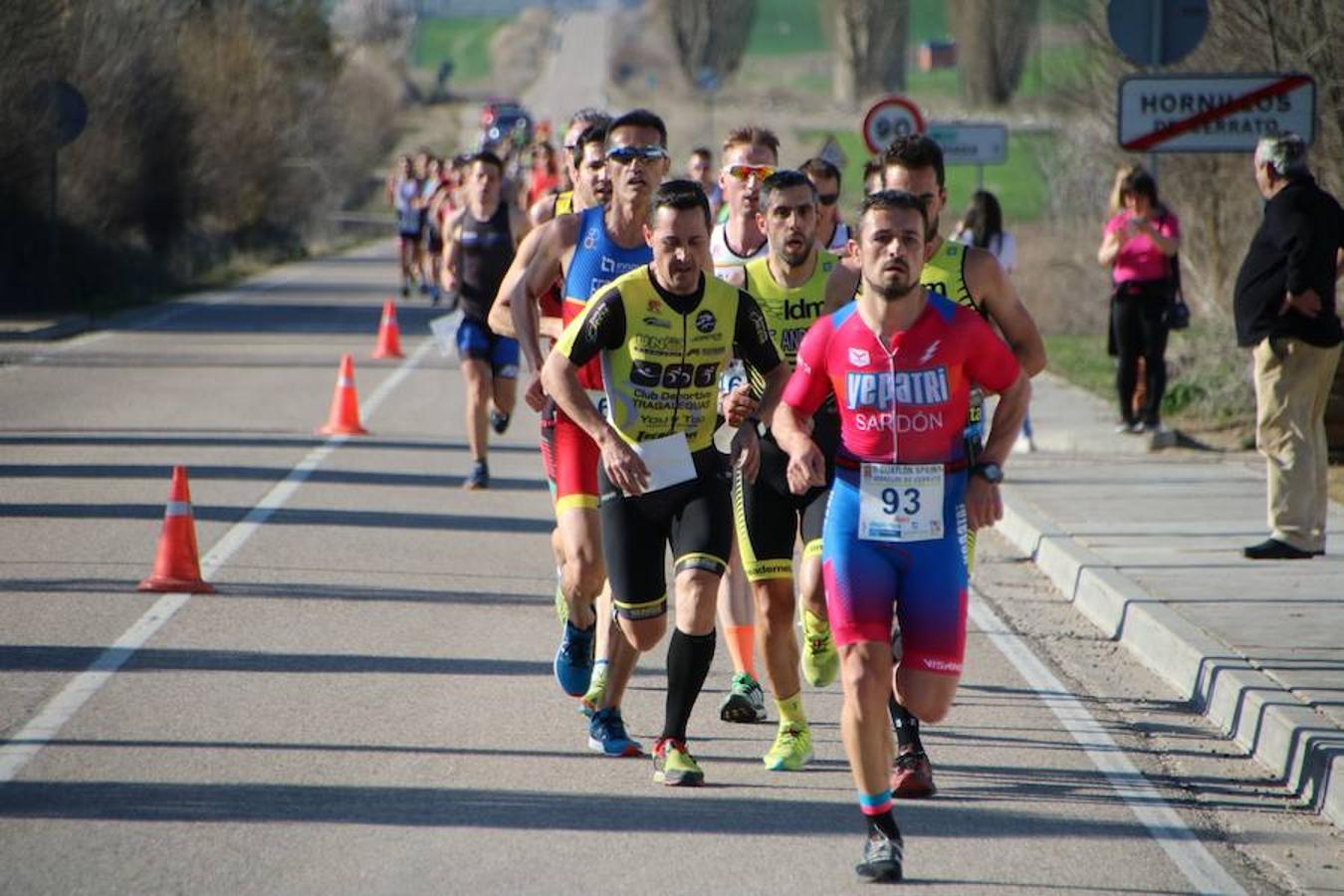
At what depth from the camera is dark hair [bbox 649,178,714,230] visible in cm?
726

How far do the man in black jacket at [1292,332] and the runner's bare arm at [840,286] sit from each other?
4089 millimetres

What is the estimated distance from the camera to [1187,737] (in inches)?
323

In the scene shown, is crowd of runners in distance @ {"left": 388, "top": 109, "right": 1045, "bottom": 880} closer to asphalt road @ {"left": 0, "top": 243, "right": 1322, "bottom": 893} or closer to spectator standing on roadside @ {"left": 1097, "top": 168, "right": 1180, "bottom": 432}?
asphalt road @ {"left": 0, "top": 243, "right": 1322, "bottom": 893}

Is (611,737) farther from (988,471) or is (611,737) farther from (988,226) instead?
(988,226)

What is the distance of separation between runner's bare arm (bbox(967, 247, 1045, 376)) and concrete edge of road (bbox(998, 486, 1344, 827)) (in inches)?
66.2

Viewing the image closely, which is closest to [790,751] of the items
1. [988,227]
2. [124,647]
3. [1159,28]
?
[124,647]

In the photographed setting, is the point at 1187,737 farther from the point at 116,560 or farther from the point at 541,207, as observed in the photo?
the point at 116,560

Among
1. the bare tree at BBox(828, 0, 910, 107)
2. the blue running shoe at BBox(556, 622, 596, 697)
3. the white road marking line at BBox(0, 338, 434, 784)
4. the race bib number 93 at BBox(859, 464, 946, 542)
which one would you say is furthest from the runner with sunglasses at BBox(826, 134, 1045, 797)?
the bare tree at BBox(828, 0, 910, 107)

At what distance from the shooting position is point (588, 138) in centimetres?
952

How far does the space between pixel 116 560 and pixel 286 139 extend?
39.8 meters

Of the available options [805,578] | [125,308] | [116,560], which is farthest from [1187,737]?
[125,308]

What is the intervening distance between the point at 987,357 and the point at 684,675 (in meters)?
1.64

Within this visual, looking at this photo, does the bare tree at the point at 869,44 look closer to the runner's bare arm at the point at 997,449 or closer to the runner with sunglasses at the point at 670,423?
the runner with sunglasses at the point at 670,423

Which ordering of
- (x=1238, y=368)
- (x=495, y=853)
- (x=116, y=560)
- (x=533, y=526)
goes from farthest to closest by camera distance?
(x=1238, y=368), (x=533, y=526), (x=116, y=560), (x=495, y=853)
